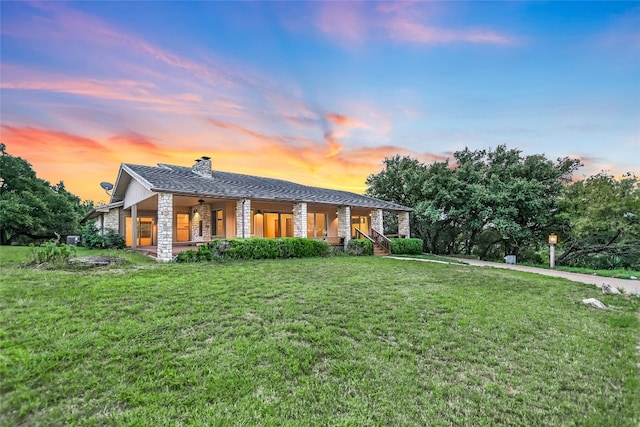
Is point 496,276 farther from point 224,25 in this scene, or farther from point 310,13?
point 224,25

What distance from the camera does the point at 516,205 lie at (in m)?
16.4

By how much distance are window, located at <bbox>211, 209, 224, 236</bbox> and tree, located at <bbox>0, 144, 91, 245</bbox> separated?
11.7 meters

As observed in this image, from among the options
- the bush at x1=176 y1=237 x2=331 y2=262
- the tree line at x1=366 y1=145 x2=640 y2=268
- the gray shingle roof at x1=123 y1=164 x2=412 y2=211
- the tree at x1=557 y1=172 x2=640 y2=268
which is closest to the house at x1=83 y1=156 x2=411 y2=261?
the gray shingle roof at x1=123 y1=164 x2=412 y2=211

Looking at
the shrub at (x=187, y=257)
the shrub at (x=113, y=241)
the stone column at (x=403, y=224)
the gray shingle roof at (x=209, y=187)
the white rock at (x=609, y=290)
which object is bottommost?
the white rock at (x=609, y=290)

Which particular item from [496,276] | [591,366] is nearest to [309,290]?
[591,366]

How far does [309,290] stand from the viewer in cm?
631

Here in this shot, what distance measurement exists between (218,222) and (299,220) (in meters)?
4.89

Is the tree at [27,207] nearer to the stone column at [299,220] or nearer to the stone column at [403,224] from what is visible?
the stone column at [299,220]

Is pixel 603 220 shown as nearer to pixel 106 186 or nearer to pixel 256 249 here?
pixel 256 249

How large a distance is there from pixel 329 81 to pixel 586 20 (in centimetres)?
881

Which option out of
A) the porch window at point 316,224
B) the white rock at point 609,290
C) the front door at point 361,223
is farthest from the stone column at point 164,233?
the front door at point 361,223

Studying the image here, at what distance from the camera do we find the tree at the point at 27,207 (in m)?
16.9

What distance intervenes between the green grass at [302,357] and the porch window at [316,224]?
12435 mm

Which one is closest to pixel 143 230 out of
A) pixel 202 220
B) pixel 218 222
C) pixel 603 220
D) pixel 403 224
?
pixel 202 220
